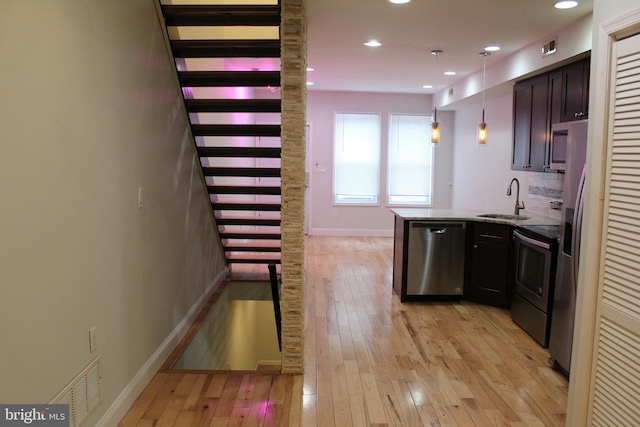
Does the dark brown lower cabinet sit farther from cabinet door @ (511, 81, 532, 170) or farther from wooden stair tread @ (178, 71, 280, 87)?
wooden stair tread @ (178, 71, 280, 87)

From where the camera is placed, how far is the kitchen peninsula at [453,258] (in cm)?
489

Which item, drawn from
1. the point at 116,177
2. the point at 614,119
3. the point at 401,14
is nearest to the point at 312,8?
the point at 401,14

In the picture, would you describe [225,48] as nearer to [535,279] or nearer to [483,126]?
[483,126]

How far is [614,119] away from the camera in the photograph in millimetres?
2113

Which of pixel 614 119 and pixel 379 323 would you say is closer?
pixel 614 119

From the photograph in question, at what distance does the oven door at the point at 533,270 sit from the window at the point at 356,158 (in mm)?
4753

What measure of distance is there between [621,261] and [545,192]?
371cm

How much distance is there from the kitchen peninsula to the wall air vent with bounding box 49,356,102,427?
3231 mm

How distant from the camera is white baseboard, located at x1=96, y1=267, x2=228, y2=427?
2.67 meters

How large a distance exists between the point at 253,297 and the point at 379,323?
182 centimetres

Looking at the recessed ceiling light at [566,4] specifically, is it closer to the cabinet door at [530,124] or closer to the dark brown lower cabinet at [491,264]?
the cabinet door at [530,124]

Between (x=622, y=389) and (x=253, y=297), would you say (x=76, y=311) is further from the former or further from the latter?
(x=253, y=297)

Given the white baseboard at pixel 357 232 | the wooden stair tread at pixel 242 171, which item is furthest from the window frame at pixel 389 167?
the wooden stair tread at pixel 242 171

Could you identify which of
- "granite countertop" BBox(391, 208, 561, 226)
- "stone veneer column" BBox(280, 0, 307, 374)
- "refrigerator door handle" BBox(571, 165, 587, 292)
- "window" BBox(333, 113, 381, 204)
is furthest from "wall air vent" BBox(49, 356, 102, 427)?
"window" BBox(333, 113, 381, 204)
